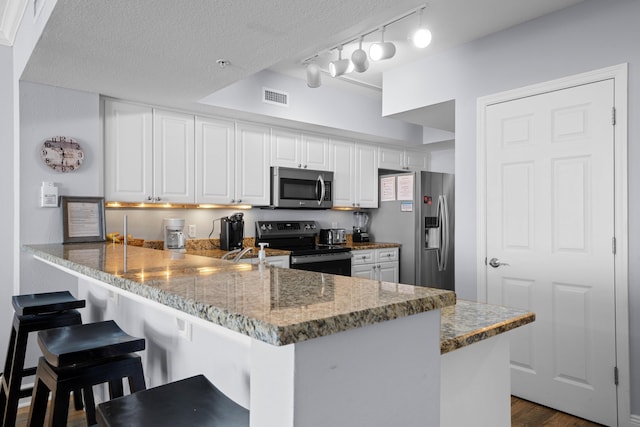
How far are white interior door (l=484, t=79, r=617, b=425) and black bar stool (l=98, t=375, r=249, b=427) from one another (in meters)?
2.27

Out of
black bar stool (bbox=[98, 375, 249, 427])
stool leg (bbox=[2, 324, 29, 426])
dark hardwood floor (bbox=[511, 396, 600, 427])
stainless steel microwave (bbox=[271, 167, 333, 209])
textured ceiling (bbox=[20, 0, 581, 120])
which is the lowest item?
dark hardwood floor (bbox=[511, 396, 600, 427])

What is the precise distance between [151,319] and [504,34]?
2870 mm

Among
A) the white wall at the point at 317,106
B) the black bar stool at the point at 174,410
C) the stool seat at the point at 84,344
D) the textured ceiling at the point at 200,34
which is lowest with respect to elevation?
the black bar stool at the point at 174,410

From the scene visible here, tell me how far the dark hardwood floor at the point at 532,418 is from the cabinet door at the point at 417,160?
351 centimetres

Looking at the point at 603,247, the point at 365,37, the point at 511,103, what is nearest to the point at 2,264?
the point at 365,37

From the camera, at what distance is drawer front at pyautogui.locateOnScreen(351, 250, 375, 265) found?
457 centimetres

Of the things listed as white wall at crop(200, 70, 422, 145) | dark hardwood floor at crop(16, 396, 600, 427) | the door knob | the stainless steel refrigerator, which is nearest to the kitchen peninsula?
dark hardwood floor at crop(16, 396, 600, 427)

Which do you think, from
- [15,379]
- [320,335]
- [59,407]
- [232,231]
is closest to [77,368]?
[59,407]

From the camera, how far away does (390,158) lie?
5.35 metres

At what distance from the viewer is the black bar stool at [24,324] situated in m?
1.85

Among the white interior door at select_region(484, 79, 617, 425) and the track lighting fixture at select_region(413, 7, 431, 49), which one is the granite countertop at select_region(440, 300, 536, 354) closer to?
the white interior door at select_region(484, 79, 617, 425)

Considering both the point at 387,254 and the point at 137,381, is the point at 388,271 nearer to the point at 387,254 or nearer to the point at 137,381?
the point at 387,254

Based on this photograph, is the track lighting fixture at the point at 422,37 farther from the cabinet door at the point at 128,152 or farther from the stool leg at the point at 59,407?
the stool leg at the point at 59,407

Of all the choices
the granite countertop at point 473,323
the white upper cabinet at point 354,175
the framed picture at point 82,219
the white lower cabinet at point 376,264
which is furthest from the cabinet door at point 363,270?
the granite countertop at point 473,323
